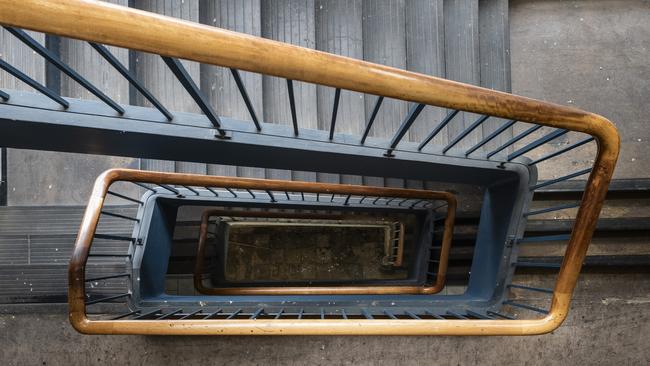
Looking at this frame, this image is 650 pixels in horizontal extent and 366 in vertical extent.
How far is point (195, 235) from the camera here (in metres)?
3.86

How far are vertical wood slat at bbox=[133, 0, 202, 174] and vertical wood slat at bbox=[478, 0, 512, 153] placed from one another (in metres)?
2.09

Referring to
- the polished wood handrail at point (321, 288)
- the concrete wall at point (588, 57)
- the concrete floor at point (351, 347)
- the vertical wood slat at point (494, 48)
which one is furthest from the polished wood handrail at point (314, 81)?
the concrete wall at point (588, 57)

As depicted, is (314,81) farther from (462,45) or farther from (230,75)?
(462,45)

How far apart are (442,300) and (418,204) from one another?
4.30 ft

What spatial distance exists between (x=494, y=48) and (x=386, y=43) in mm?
880

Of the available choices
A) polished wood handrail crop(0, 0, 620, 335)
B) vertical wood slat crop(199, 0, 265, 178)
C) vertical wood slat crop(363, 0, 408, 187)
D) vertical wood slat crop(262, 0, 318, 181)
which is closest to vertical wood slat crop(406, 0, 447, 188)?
vertical wood slat crop(363, 0, 408, 187)

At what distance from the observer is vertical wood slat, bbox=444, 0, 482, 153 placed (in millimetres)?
3010

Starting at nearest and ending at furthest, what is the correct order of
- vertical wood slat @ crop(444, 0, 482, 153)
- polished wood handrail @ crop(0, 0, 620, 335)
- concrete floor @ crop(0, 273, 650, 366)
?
polished wood handrail @ crop(0, 0, 620, 335)
concrete floor @ crop(0, 273, 650, 366)
vertical wood slat @ crop(444, 0, 482, 153)

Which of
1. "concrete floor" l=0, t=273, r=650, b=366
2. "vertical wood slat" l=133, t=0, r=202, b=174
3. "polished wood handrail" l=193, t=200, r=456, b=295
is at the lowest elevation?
"concrete floor" l=0, t=273, r=650, b=366

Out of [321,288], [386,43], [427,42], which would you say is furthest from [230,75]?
[321,288]

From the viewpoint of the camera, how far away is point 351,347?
8.53 ft

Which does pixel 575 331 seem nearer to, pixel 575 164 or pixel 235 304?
pixel 575 164

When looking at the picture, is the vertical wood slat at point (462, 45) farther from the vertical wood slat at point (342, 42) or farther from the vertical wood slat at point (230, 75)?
the vertical wood slat at point (230, 75)

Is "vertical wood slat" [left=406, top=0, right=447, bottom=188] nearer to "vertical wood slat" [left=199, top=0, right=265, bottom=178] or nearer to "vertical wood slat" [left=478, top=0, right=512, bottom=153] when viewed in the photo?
"vertical wood slat" [left=478, top=0, right=512, bottom=153]
